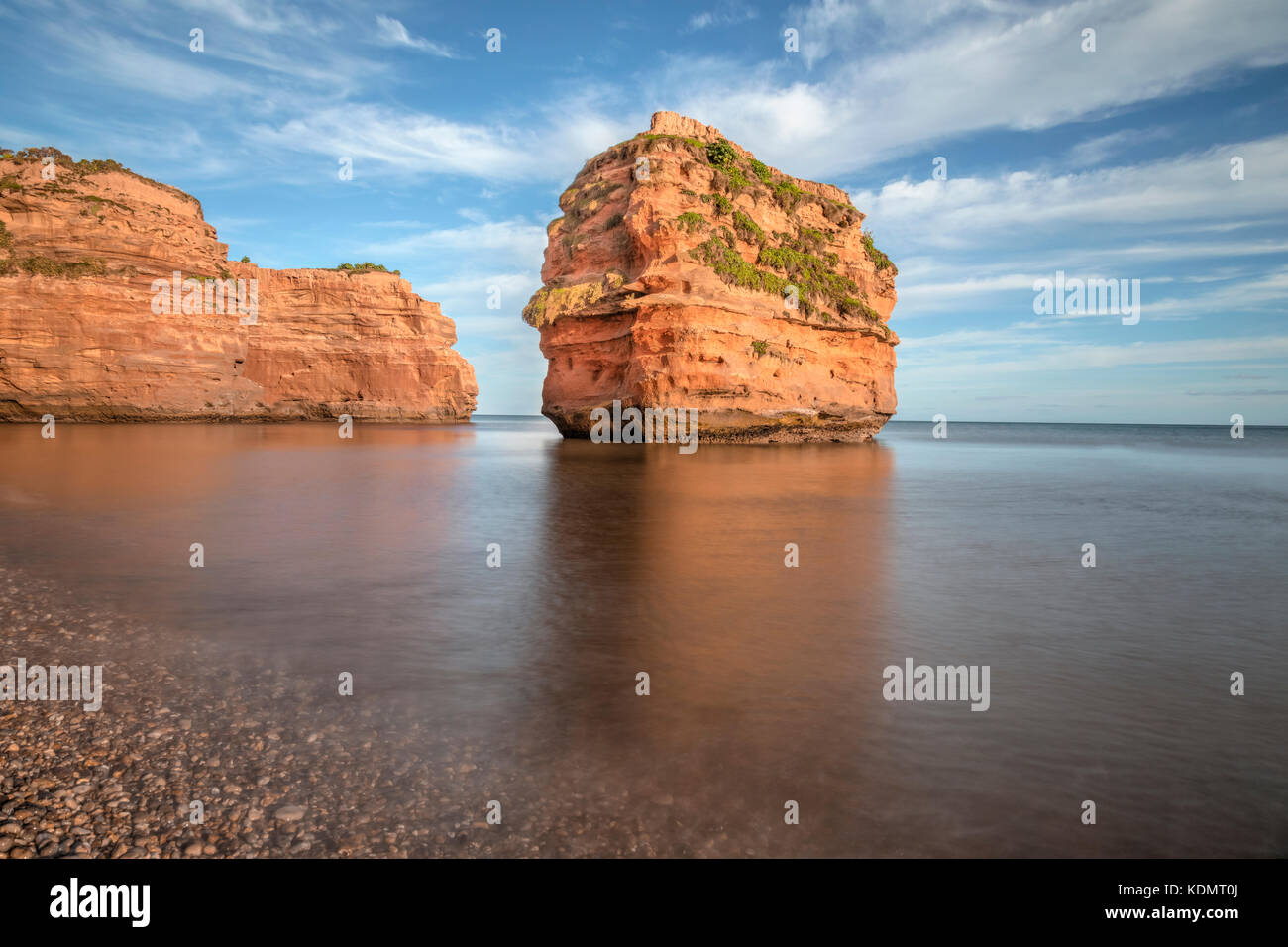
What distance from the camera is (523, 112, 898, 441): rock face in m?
29.7

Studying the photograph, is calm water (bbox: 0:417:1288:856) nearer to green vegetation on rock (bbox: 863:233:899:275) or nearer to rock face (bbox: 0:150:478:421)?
green vegetation on rock (bbox: 863:233:899:275)

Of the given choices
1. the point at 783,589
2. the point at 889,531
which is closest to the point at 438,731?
the point at 783,589

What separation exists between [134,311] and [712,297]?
1371 inches

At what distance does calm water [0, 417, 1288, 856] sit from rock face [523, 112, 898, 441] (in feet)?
56.9

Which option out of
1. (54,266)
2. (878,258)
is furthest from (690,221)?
(54,266)

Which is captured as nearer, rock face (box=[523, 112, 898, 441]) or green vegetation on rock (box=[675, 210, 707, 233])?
green vegetation on rock (box=[675, 210, 707, 233])

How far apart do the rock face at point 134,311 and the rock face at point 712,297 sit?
24.4m

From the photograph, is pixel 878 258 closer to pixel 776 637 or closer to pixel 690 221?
pixel 690 221

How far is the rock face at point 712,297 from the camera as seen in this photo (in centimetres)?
2967

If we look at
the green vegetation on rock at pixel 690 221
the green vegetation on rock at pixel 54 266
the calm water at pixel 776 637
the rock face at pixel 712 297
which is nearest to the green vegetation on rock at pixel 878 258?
the rock face at pixel 712 297

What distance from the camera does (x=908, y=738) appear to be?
3.76m

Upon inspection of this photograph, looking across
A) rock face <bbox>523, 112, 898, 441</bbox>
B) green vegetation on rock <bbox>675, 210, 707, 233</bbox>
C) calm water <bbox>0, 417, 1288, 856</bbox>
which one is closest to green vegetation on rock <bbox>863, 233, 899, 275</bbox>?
rock face <bbox>523, 112, 898, 441</bbox>

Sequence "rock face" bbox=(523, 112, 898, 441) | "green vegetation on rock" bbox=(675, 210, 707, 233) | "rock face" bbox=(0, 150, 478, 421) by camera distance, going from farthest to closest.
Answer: "rock face" bbox=(0, 150, 478, 421), "rock face" bbox=(523, 112, 898, 441), "green vegetation on rock" bbox=(675, 210, 707, 233)
